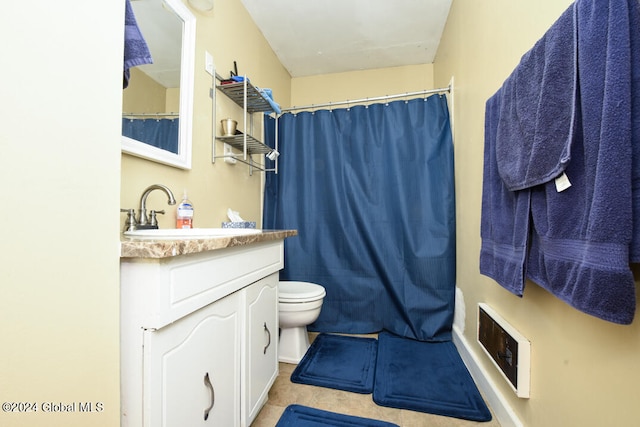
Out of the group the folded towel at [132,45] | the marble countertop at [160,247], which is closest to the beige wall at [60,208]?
the marble countertop at [160,247]

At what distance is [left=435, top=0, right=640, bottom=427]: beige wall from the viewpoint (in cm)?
64

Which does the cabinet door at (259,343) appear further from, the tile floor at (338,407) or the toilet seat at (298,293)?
the toilet seat at (298,293)

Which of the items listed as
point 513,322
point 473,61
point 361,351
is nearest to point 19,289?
point 513,322

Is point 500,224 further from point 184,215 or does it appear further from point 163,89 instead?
point 163,89

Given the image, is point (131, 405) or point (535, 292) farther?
point (535, 292)

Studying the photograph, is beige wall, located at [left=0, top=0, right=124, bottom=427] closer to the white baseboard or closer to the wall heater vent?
the wall heater vent

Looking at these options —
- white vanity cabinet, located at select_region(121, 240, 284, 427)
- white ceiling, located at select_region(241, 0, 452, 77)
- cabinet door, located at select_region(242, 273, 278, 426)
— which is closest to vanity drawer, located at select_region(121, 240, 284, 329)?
white vanity cabinet, located at select_region(121, 240, 284, 427)

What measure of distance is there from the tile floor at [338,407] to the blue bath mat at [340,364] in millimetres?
45

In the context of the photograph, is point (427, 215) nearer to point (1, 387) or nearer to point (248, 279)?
point (248, 279)

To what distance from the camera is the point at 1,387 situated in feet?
1.24

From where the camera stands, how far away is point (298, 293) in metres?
1.67

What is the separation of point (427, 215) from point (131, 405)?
1.84m

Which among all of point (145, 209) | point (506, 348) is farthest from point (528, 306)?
point (145, 209)

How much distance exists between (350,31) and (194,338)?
85.4 inches
